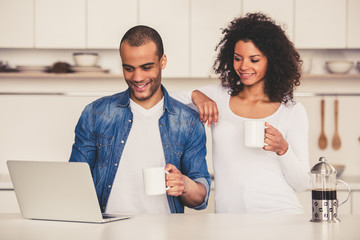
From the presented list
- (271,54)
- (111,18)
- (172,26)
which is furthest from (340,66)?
(271,54)

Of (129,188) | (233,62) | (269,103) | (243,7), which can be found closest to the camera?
(129,188)

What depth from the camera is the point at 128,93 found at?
2348 millimetres

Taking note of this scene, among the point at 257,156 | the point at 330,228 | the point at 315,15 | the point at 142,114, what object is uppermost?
the point at 315,15

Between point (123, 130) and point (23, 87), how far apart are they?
84.5 inches

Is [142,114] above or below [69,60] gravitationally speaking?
below

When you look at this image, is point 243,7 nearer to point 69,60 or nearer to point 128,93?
point 69,60

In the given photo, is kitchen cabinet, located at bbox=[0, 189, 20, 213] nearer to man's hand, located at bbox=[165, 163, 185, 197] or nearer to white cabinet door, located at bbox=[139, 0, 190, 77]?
white cabinet door, located at bbox=[139, 0, 190, 77]

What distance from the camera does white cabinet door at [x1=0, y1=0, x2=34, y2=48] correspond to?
390 centimetres

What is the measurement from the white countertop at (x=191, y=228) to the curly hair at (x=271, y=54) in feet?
2.18

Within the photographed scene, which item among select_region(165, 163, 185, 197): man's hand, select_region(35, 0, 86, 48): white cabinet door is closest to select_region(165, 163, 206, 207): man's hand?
select_region(165, 163, 185, 197): man's hand

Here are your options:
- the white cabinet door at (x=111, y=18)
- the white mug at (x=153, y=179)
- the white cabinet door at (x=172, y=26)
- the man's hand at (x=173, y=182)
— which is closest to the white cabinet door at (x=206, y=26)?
the white cabinet door at (x=172, y=26)

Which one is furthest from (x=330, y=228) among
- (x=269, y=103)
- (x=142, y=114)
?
(x=142, y=114)

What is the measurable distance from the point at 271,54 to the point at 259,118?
0.92 ft

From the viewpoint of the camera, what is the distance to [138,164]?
2.24m
